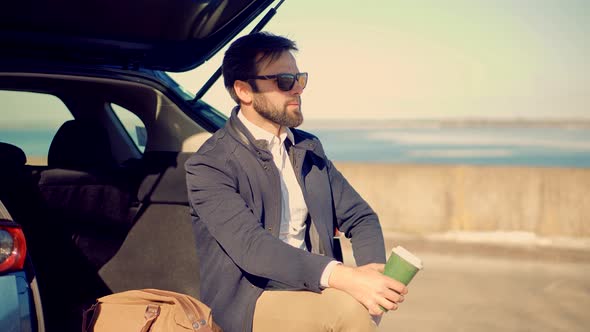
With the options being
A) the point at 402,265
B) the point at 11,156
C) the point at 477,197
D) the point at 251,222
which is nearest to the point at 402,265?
the point at 402,265

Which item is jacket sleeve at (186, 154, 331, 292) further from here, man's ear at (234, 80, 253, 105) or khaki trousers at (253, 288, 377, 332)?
man's ear at (234, 80, 253, 105)

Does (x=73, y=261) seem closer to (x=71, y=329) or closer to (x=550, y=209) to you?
(x=71, y=329)

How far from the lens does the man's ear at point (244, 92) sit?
9.95ft

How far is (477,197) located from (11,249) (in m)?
6.21

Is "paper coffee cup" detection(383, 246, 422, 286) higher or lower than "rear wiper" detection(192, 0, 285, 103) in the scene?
lower

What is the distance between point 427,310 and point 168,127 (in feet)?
9.49

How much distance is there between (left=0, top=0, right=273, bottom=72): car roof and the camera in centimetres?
315

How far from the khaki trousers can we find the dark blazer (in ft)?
0.11

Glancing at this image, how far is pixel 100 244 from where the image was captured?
3568 millimetres

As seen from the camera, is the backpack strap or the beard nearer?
the backpack strap

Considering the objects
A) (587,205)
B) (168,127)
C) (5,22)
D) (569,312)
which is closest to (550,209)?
(587,205)

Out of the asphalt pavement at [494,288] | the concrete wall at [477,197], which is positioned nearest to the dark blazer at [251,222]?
the asphalt pavement at [494,288]

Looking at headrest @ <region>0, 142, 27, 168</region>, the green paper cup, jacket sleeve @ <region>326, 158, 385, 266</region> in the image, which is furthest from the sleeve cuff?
headrest @ <region>0, 142, 27, 168</region>

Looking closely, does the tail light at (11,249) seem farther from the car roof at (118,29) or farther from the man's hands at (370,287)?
the car roof at (118,29)
